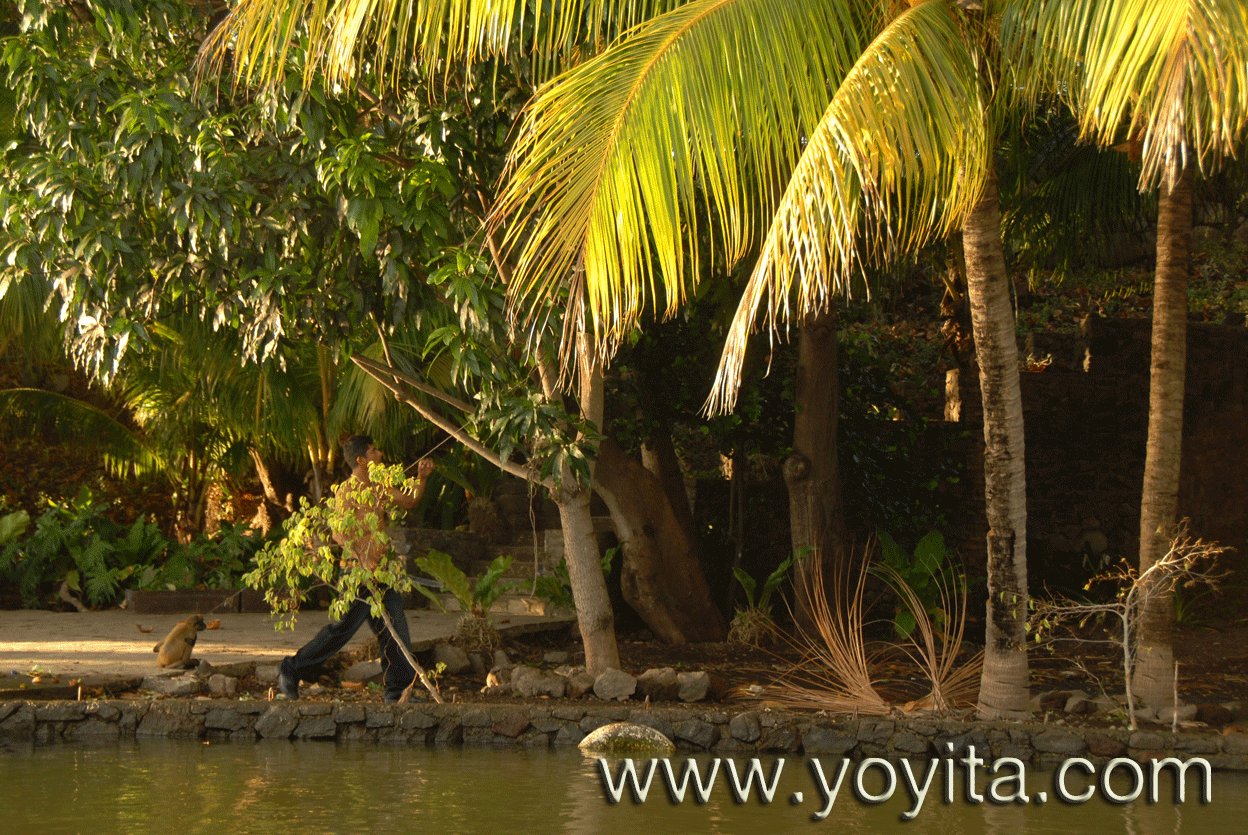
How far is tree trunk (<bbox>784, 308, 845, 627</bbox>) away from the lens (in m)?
10.3

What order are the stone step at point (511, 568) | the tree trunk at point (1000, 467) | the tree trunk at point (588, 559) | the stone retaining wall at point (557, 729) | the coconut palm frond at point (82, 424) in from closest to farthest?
the stone retaining wall at point (557, 729) < the tree trunk at point (1000, 467) < the tree trunk at point (588, 559) < the stone step at point (511, 568) < the coconut palm frond at point (82, 424)

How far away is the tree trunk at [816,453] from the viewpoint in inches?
406

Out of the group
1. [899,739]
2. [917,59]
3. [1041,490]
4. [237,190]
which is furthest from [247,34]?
[1041,490]

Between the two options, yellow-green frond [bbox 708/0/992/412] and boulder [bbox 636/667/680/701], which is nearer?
yellow-green frond [bbox 708/0/992/412]

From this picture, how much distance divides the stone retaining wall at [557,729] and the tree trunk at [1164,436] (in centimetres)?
91

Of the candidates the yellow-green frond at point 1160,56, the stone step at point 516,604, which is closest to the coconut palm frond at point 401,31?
the yellow-green frond at point 1160,56

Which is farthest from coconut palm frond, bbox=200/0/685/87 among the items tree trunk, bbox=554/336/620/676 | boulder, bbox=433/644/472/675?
boulder, bbox=433/644/472/675

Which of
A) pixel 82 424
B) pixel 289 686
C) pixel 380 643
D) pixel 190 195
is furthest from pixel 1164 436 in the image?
pixel 82 424

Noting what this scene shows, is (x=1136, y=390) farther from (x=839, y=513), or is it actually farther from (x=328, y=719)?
(x=328, y=719)

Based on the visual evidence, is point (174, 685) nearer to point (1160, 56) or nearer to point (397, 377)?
point (397, 377)

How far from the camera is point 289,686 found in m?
7.37

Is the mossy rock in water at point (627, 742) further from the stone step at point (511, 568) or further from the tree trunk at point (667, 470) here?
the stone step at point (511, 568)

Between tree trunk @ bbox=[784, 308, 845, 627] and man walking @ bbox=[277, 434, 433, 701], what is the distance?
13.3 feet

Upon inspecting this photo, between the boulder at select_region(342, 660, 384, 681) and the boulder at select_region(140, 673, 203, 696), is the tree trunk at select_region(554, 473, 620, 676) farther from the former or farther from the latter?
the boulder at select_region(140, 673, 203, 696)
